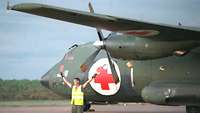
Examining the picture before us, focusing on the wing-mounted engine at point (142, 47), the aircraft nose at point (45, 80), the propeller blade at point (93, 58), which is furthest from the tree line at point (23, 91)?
the wing-mounted engine at point (142, 47)

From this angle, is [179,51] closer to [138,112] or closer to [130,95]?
[130,95]

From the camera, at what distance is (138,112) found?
28.6m

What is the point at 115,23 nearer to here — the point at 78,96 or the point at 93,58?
the point at 78,96

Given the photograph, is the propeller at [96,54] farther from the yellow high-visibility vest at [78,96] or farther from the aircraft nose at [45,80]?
the aircraft nose at [45,80]

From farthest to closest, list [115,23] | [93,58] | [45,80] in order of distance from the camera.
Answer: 1. [45,80]
2. [93,58]
3. [115,23]

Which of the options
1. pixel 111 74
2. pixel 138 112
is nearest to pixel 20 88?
pixel 138 112

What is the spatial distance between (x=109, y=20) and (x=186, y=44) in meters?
3.72

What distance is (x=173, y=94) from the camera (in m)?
20.9

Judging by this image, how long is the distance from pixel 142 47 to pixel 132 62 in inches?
155

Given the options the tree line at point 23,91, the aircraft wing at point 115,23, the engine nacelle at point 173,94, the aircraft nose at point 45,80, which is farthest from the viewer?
the tree line at point 23,91

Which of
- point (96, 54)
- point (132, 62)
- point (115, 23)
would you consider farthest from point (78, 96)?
point (132, 62)

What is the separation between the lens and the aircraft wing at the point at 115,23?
15750 mm

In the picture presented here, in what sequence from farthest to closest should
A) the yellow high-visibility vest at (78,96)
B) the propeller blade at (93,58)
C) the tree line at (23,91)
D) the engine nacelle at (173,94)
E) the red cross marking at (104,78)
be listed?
the tree line at (23,91)
the red cross marking at (104,78)
the propeller blade at (93,58)
the engine nacelle at (173,94)
the yellow high-visibility vest at (78,96)

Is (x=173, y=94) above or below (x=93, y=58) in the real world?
below
